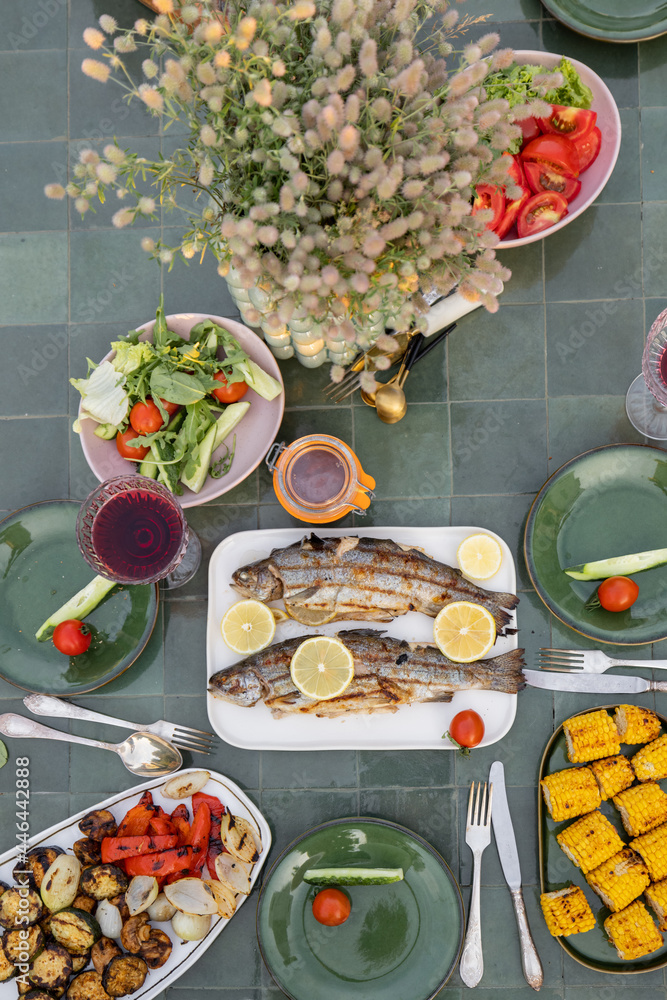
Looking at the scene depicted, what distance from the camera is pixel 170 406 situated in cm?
296

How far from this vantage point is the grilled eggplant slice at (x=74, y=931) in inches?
120

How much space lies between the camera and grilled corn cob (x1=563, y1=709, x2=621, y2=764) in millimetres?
3160

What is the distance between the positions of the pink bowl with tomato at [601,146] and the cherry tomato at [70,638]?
106 inches

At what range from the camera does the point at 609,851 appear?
10.2ft

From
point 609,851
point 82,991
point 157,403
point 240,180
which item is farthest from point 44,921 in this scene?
point 240,180

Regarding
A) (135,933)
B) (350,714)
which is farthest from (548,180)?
(135,933)

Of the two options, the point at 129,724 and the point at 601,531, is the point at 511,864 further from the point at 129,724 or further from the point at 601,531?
the point at 129,724

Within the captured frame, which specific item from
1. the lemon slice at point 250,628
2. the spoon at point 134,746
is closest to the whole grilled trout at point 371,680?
the lemon slice at point 250,628

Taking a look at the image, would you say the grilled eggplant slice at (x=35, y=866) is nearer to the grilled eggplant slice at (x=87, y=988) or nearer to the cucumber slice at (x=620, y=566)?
the grilled eggplant slice at (x=87, y=988)

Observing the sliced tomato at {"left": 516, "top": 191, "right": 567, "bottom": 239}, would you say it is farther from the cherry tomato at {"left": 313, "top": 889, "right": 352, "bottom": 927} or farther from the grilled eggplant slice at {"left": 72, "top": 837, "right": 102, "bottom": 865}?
the grilled eggplant slice at {"left": 72, "top": 837, "right": 102, "bottom": 865}

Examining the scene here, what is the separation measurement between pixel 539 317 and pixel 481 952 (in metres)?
3.19

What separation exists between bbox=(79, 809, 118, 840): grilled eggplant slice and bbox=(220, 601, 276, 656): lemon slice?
1051 mm

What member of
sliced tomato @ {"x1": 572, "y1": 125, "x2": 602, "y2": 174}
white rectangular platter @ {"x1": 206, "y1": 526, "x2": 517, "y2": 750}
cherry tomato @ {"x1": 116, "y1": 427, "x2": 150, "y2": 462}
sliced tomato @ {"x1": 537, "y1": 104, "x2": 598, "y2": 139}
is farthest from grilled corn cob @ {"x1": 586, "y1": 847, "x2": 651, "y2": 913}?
sliced tomato @ {"x1": 537, "y1": 104, "x2": 598, "y2": 139}

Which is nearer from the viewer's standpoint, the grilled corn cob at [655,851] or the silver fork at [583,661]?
the grilled corn cob at [655,851]
